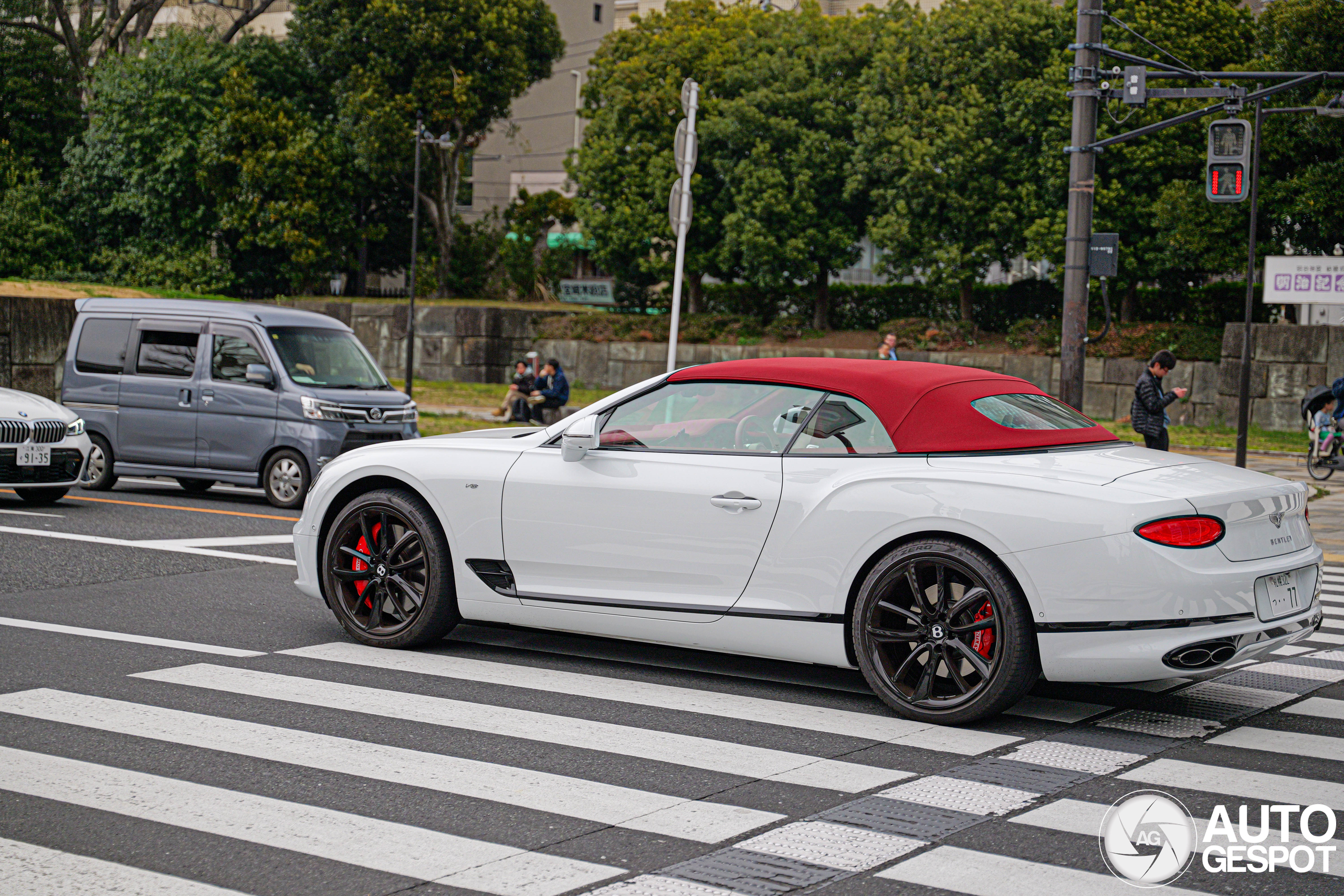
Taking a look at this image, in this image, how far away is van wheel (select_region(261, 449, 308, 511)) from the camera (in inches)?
555

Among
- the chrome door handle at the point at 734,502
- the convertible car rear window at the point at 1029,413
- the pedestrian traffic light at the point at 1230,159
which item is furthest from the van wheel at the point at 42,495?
the pedestrian traffic light at the point at 1230,159

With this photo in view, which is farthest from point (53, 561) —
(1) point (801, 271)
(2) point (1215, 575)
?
(1) point (801, 271)

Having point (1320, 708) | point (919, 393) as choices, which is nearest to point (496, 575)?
point (919, 393)

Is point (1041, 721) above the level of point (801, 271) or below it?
below

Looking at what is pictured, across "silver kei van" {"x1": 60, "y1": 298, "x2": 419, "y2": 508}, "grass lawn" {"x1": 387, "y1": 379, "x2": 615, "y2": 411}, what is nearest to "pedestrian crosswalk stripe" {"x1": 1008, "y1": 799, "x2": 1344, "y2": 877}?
"silver kei van" {"x1": 60, "y1": 298, "x2": 419, "y2": 508}

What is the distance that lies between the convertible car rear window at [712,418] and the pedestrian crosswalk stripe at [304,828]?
260 cm

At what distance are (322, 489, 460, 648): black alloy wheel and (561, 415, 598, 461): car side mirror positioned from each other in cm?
83

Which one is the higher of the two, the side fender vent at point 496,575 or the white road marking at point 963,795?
the side fender vent at point 496,575

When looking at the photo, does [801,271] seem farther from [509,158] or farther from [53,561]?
[53,561]

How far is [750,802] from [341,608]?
322 centimetres

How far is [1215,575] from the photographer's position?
529cm

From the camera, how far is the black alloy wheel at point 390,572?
22.4 feet

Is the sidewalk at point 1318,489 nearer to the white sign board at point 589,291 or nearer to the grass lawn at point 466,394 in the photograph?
the grass lawn at point 466,394

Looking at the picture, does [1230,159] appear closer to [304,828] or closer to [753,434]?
[753,434]
